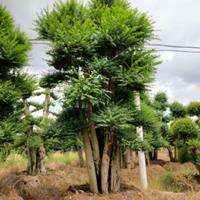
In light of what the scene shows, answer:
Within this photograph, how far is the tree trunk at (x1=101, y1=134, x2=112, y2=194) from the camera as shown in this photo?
10.1 ft

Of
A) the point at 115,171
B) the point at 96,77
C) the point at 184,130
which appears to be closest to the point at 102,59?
the point at 96,77

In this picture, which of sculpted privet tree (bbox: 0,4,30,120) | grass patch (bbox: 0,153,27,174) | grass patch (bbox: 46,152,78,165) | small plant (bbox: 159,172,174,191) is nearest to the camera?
sculpted privet tree (bbox: 0,4,30,120)

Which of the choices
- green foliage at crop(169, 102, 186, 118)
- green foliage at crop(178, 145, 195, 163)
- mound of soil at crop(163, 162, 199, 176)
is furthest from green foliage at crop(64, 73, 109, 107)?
green foliage at crop(169, 102, 186, 118)

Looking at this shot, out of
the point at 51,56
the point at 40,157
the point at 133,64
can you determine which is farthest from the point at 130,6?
the point at 40,157

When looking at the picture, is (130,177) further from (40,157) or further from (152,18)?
(152,18)

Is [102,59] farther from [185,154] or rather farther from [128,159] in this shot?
[128,159]

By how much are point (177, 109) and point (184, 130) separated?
92.9 inches

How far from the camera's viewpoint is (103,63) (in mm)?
2994

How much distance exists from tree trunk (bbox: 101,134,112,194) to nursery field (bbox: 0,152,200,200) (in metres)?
0.15

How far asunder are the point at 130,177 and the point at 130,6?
3558 mm

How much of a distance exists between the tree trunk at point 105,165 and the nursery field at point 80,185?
0.15 m

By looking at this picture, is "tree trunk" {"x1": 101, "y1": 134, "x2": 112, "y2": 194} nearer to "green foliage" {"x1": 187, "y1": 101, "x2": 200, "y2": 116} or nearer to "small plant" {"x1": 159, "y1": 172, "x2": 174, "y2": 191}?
"small plant" {"x1": 159, "y1": 172, "x2": 174, "y2": 191}

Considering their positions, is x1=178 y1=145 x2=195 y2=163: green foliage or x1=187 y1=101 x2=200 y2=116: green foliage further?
x1=187 y1=101 x2=200 y2=116: green foliage

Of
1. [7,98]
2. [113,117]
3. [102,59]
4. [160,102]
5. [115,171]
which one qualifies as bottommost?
[115,171]
